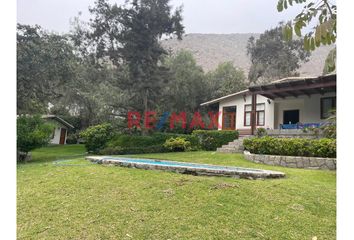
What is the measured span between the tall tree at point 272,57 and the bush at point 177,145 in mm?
21086

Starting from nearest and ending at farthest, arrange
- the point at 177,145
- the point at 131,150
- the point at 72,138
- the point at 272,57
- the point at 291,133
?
1. the point at 291,133
2. the point at 131,150
3. the point at 177,145
4. the point at 72,138
5. the point at 272,57

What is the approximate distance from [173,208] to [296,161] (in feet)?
23.1

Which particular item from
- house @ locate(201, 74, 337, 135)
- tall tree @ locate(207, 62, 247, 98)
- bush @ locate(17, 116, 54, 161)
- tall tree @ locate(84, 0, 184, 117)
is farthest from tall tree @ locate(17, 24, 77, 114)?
tall tree @ locate(207, 62, 247, 98)

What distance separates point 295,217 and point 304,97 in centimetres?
1592

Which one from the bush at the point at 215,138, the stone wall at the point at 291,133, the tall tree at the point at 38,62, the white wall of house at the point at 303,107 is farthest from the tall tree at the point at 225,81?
the tall tree at the point at 38,62

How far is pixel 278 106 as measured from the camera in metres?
20.3

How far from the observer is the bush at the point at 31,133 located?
12780mm

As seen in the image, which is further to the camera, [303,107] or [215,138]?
[303,107]

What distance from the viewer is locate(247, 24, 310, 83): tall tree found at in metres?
36.5

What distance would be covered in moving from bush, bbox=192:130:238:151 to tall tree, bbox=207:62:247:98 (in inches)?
387

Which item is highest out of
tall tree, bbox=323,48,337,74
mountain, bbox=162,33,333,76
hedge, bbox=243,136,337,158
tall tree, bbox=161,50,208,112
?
mountain, bbox=162,33,333,76

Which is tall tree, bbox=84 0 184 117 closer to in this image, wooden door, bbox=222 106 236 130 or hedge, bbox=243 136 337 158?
wooden door, bbox=222 106 236 130

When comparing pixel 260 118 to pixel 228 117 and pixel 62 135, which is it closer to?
pixel 228 117

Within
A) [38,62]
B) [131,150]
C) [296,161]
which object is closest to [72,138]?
[38,62]
